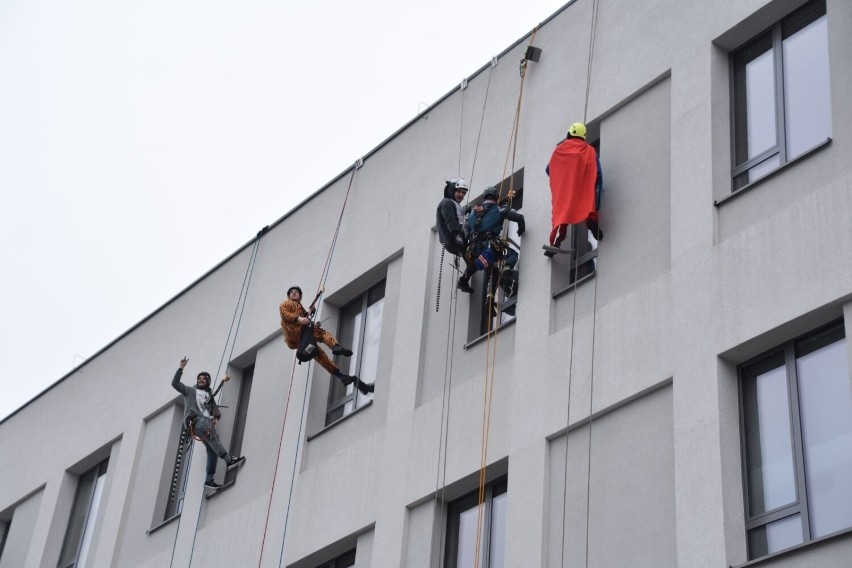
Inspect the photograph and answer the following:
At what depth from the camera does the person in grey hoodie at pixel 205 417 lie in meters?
21.6

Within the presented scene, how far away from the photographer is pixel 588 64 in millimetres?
18000

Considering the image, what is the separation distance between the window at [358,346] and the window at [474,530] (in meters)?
3.09

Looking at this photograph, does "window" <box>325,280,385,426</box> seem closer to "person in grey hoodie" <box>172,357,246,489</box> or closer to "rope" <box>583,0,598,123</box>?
"person in grey hoodie" <box>172,357,246,489</box>

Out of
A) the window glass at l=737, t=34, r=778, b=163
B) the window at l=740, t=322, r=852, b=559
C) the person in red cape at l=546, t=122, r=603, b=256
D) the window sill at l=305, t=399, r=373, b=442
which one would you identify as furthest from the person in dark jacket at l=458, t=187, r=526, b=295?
the window at l=740, t=322, r=852, b=559

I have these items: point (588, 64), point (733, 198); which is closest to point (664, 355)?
point (733, 198)

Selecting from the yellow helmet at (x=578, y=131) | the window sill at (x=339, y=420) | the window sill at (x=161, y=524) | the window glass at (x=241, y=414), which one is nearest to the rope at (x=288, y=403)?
the window sill at (x=339, y=420)

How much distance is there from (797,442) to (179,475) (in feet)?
40.0

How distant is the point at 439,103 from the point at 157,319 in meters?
7.48

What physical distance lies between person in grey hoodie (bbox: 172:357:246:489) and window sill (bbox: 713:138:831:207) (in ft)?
29.5

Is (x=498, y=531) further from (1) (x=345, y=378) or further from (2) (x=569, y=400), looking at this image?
(1) (x=345, y=378)

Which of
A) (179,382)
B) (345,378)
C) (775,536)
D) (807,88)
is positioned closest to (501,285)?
(345,378)

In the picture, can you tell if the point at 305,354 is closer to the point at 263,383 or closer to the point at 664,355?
the point at 263,383

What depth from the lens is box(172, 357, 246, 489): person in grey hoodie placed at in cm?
2162

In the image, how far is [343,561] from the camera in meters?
18.7
